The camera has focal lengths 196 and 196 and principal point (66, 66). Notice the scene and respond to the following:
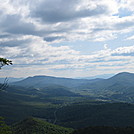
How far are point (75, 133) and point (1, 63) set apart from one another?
14794cm

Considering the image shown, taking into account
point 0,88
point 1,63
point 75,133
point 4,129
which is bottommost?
point 75,133

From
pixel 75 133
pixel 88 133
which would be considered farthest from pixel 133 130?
pixel 75 133

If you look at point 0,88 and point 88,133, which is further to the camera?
point 88,133

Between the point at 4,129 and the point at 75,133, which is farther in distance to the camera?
the point at 75,133

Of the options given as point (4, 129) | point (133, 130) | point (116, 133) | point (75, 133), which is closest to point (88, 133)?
point (75, 133)

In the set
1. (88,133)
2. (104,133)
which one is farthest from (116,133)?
(88,133)

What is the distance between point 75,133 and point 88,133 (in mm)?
12645

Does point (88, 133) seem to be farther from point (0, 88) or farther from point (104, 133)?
point (0, 88)

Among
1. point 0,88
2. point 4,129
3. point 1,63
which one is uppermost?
point 1,63

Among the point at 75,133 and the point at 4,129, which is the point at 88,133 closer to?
the point at 75,133

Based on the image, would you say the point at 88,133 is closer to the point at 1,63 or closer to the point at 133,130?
the point at 133,130

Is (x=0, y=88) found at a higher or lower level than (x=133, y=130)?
higher

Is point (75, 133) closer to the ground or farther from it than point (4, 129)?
closer to the ground

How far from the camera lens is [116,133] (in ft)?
557
